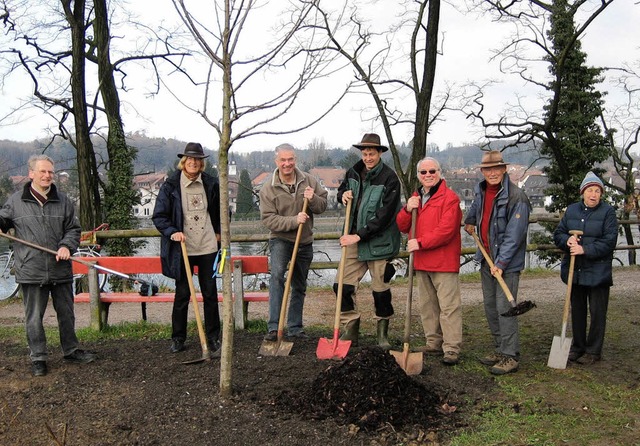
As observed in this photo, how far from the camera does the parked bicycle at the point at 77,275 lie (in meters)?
9.77

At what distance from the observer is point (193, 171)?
545 cm

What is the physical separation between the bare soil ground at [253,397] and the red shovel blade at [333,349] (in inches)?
3.5

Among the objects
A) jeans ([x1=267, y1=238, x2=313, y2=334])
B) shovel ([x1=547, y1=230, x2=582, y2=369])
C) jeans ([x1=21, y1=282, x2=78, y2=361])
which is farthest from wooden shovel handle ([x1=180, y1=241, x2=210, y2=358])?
shovel ([x1=547, y1=230, x2=582, y2=369])

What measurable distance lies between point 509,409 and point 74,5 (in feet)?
38.8

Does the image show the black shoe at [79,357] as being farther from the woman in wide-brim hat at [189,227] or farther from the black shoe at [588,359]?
the black shoe at [588,359]

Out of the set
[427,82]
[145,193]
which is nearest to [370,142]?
[427,82]

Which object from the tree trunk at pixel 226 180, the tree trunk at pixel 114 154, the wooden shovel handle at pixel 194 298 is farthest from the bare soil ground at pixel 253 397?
the tree trunk at pixel 114 154

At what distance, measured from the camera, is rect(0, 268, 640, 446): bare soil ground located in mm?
3775

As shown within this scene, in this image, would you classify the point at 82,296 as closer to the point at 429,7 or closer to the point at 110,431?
the point at 110,431

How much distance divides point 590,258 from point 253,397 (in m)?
3.05

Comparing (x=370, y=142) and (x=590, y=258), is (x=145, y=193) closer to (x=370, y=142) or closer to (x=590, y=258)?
(x=370, y=142)

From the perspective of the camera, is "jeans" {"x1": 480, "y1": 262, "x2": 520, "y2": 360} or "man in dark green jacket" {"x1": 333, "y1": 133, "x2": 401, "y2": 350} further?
"man in dark green jacket" {"x1": 333, "y1": 133, "x2": 401, "y2": 350}

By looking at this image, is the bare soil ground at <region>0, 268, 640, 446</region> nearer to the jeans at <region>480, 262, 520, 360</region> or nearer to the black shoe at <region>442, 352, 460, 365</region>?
the black shoe at <region>442, 352, 460, 365</region>

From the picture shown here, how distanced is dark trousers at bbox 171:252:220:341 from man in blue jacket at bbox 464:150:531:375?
247cm
